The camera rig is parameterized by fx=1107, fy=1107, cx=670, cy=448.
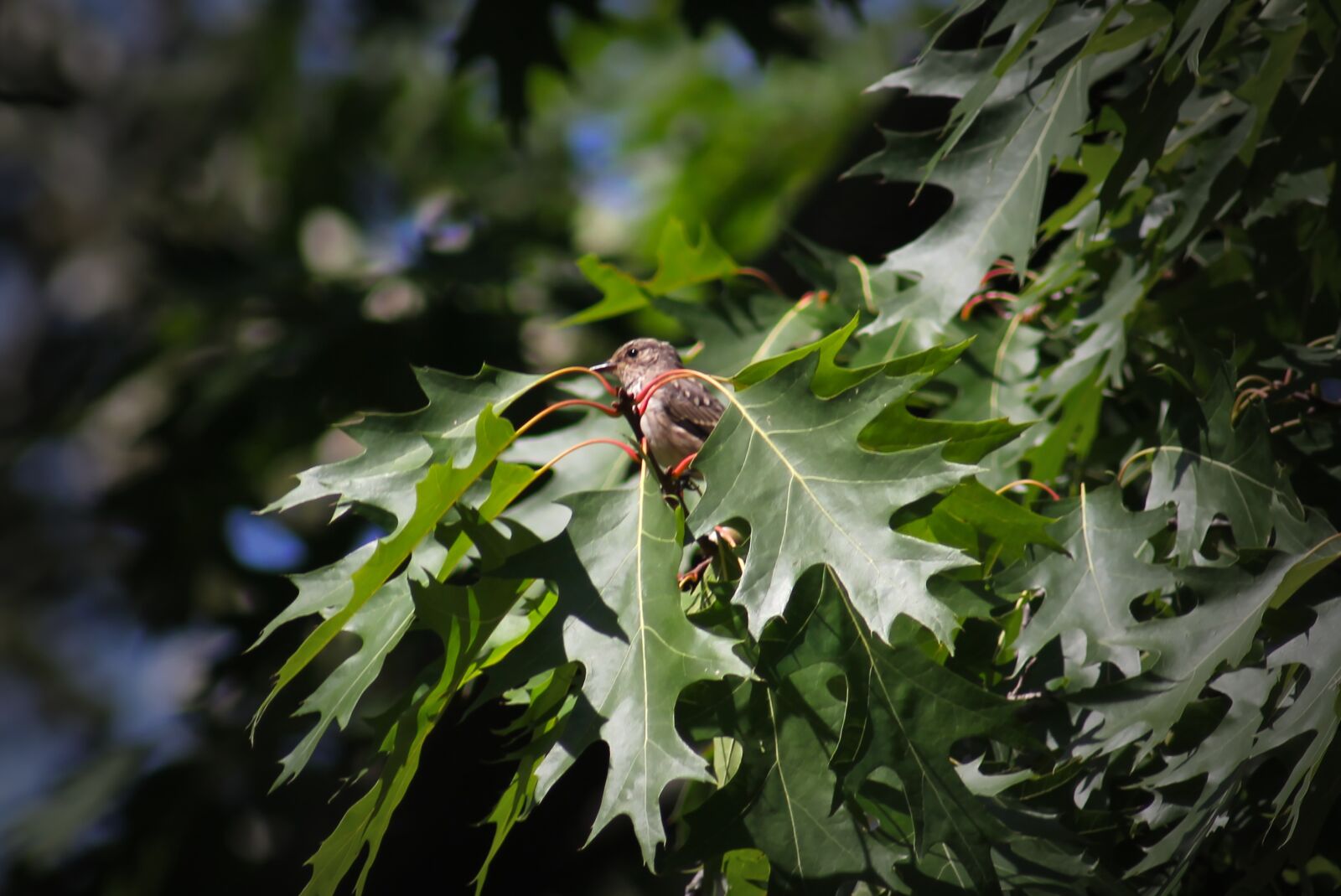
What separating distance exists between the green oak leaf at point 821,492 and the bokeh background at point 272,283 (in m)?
0.97

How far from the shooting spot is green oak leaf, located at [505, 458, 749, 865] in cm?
196

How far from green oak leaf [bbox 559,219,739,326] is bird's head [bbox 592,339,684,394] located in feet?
1.85

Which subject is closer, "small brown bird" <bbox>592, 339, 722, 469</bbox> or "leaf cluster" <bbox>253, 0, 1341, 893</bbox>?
"leaf cluster" <bbox>253, 0, 1341, 893</bbox>

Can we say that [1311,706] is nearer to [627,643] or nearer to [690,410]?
[627,643]

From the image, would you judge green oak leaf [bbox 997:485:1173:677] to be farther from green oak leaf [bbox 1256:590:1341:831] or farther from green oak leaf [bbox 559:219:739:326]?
green oak leaf [bbox 559:219:739:326]

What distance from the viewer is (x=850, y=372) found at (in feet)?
7.12

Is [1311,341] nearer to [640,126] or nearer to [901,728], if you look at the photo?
[901,728]

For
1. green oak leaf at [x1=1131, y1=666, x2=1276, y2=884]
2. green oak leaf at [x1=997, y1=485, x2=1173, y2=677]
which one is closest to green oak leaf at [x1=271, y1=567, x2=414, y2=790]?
green oak leaf at [x1=997, y1=485, x2=1173, y2=677]

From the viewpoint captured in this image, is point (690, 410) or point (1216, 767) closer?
point (1216, 767)

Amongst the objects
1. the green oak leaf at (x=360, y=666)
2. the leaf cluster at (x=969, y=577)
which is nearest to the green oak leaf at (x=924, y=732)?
the leaf cluster at (x=969, y=577)

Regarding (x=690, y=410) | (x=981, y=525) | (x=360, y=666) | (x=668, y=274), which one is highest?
(x=360, y=666)

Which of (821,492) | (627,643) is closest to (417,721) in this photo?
(627,643)

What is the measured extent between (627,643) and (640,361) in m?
2.09

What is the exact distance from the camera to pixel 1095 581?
2.27 m
